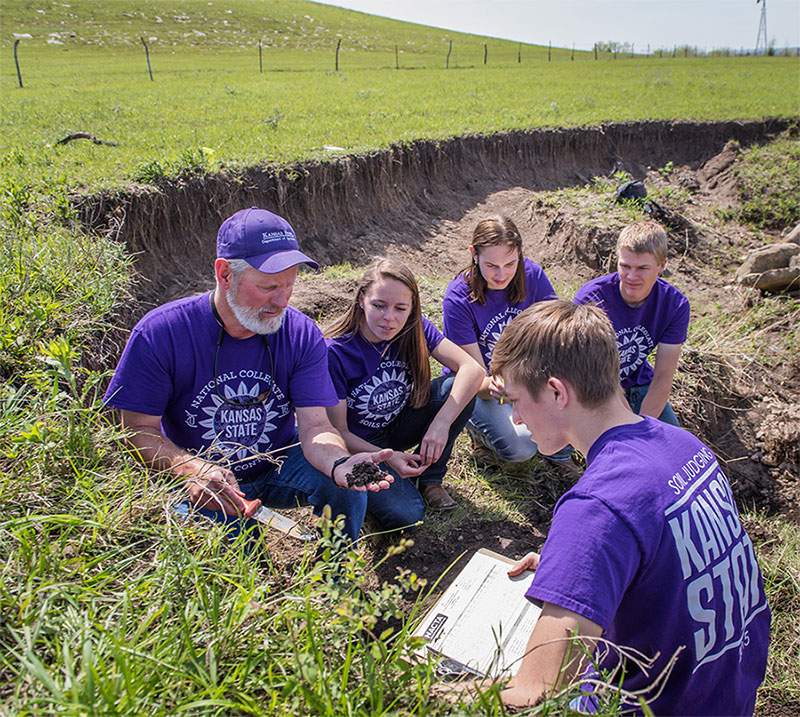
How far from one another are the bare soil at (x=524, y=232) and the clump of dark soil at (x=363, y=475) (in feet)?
3.57

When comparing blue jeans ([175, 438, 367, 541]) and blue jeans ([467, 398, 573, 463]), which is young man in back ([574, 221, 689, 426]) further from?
blue jeans ([175, 438, 367, 541])

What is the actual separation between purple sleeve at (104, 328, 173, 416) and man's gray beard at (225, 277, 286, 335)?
421 mm

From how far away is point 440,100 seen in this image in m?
16.4

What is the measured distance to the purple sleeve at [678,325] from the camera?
413 cm

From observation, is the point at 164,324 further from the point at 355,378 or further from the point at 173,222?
the point at 173,222

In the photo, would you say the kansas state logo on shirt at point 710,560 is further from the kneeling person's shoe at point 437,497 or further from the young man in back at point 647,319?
the young man in back at point 647,319

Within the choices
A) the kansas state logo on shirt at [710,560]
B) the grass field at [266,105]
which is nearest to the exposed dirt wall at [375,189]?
the grass field at [266,105]

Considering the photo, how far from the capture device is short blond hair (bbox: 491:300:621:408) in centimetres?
177

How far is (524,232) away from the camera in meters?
10.0

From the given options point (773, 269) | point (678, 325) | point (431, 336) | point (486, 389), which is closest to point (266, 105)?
point (773, 269)

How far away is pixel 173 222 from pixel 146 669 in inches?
264

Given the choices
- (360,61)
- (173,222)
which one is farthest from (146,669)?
(360,61)

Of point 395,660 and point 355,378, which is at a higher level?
point 395,660

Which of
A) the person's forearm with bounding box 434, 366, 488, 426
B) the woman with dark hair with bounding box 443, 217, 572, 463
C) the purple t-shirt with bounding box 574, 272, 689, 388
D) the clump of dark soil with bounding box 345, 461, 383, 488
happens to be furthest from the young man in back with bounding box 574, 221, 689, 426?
the clump of dark soil with bounding box 345, 461, 383, 488
